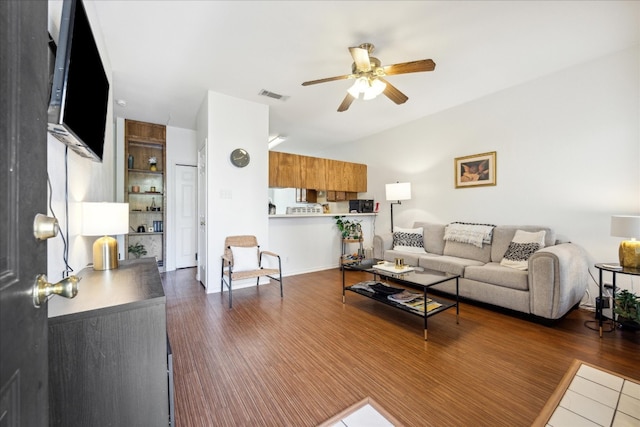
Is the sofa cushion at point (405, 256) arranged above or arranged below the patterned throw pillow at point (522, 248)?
below

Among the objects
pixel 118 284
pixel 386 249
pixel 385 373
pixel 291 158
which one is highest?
pixel 291 158

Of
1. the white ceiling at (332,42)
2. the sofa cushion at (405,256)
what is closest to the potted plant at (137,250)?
the white ceiling at (332,42)

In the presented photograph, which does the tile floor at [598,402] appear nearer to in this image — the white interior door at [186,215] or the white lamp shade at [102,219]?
the white lamp shade at [102,219]

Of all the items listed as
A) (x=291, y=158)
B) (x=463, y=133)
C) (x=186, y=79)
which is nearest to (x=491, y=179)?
(x=463, y=133)

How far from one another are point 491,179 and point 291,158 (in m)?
3.22

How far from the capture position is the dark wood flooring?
4.92ft

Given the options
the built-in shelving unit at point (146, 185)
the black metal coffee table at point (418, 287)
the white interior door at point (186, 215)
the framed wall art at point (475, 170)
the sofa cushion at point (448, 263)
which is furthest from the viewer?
the white interior door at point (186, 215)

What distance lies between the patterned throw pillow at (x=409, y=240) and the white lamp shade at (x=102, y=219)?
3.64 metres

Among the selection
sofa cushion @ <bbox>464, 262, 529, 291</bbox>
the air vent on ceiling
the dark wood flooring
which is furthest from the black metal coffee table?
the air vent on ceiling

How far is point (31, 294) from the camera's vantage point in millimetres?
553

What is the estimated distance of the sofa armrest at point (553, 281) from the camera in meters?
2.41

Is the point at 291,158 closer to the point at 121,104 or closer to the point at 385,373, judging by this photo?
the point at 121,104

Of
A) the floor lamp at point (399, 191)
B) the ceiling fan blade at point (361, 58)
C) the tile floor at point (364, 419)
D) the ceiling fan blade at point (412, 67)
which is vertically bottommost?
the tile floor at point (364, 419)

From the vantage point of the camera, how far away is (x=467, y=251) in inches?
144
